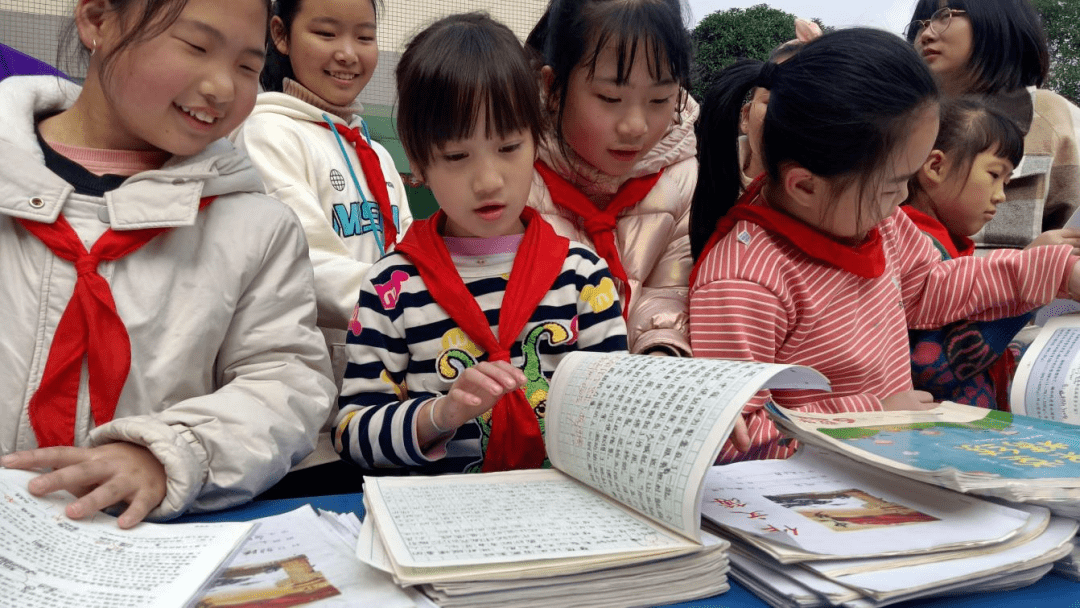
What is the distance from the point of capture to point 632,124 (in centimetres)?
120

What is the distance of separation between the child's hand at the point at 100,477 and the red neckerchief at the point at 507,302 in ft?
1.19

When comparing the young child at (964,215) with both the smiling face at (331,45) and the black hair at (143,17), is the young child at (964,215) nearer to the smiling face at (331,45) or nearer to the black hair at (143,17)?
the smiling face at (331,45)

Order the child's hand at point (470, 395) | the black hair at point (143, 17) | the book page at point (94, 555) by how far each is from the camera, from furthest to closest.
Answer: the black hair at point (143, 17)
the child's hand at point (470, 395)
the book page at point (94, 555)

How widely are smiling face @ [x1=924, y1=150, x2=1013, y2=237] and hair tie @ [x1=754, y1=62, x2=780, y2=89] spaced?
0.49m

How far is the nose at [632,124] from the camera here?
47.4 inches

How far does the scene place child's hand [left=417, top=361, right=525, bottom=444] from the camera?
2.48 ft

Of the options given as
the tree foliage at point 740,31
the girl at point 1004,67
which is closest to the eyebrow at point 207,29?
the girl at point 1004,67

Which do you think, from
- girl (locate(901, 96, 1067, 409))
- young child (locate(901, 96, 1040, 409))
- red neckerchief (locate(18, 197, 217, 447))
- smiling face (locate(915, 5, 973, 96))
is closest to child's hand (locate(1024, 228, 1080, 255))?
girl (locate(901, 96, 1067, 409))

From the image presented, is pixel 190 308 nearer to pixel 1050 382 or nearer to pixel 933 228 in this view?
pixel 1050 382

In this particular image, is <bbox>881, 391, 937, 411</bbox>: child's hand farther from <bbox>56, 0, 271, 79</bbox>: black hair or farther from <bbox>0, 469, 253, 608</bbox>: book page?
<bbox>56, 0, 271, 79</bbox>: black hair

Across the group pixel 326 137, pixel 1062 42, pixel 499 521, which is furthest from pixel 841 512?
pixel 1062 42

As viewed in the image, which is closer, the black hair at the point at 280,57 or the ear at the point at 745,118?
the ear at the point at 745,118

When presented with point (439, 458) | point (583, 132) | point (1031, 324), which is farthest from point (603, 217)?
point (1031, 324)

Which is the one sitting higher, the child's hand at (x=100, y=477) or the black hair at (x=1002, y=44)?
the black hair at (x=1002, y=44)
